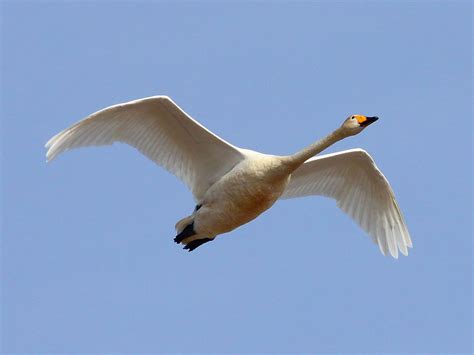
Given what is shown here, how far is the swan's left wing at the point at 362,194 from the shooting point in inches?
894

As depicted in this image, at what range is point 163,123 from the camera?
21156 millimetres

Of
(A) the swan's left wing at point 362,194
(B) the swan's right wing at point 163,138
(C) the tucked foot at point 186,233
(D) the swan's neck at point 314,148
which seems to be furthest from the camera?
(A) the swan's left wing at point 362,194

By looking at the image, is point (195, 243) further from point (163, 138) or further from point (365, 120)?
point (365, 120)

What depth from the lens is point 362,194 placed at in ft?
75.4

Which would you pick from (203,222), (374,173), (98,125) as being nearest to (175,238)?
(203,222)

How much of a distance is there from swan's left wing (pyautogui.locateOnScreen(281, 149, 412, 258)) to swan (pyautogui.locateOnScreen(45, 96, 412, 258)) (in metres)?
0.02

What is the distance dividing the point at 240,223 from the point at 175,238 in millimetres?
1307

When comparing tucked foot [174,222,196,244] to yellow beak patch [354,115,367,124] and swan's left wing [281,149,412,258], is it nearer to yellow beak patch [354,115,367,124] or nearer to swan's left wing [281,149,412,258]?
swan's left wing [281,149,412,258]

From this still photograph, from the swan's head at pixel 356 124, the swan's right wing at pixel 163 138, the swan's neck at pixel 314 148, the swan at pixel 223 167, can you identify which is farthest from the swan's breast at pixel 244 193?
the swan's head at pixel 356 124

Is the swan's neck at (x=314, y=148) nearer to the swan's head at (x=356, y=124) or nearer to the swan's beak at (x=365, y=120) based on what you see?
the swan's head at (x=356, y=124)

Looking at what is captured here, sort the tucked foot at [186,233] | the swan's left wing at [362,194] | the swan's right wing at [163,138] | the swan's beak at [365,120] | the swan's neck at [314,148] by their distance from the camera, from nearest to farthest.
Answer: the swan's beak at [365,120]
the swan's neck at [314,148]
the swan's right wing at [163,138]
the tucked foot at [186,233]
the swan's left wing at [362,194]

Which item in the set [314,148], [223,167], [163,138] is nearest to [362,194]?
[314,148]

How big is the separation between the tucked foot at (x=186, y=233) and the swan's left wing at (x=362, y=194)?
2.12 m

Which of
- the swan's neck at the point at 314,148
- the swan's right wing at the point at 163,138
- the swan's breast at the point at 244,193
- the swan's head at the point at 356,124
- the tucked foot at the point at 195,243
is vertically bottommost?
the tucked foot at the point at 195,243
